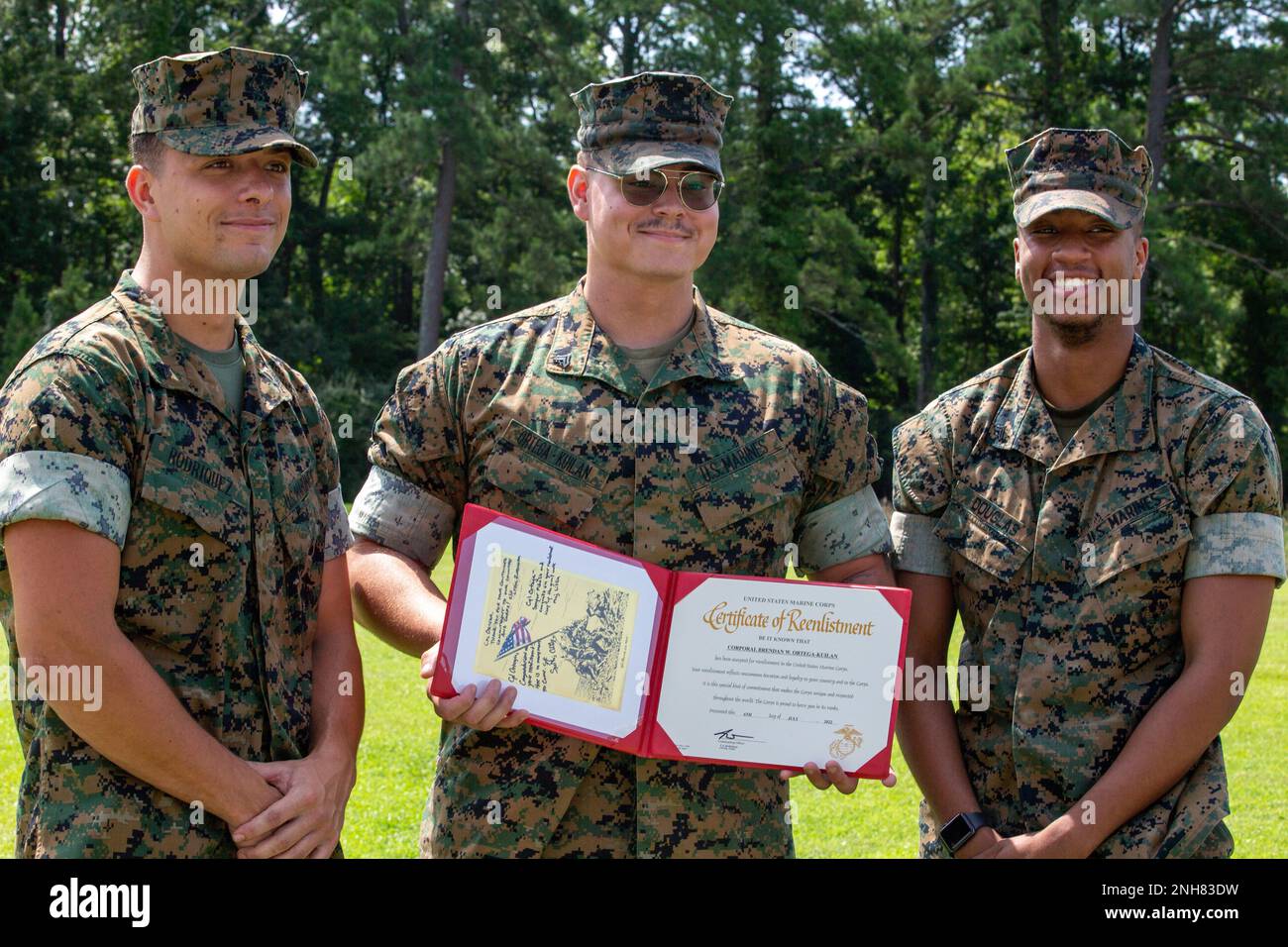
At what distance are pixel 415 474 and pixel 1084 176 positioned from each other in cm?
202

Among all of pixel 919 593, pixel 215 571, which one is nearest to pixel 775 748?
pixel 919 593

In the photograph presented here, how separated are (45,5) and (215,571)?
37075 mm

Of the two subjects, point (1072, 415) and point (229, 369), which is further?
point (1072, 415)

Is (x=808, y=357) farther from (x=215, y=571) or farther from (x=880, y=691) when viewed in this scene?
(x=215, y=571)

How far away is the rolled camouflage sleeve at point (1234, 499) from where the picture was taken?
345 cm

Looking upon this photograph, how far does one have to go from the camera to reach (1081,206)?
363 centimetres

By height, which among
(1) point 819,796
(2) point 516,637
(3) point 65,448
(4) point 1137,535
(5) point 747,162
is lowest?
(1) point 819,796

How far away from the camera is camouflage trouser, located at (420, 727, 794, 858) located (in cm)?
335

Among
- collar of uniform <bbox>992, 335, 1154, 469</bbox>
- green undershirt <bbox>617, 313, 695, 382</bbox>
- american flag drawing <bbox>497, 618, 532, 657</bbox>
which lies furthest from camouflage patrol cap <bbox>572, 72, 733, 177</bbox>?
american flag drawing <bbox>497, 618, 532, 657</bbox>

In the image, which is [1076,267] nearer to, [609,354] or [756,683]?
[609,354]

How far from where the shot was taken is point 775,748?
331 centimetres

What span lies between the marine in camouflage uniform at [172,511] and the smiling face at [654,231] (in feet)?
2.70

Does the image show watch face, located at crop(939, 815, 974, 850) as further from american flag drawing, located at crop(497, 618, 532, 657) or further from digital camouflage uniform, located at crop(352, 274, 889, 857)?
american flag drawing, located at crop(497, 618, 532, 657)

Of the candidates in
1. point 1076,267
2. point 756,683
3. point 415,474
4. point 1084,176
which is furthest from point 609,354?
point 1084,176
